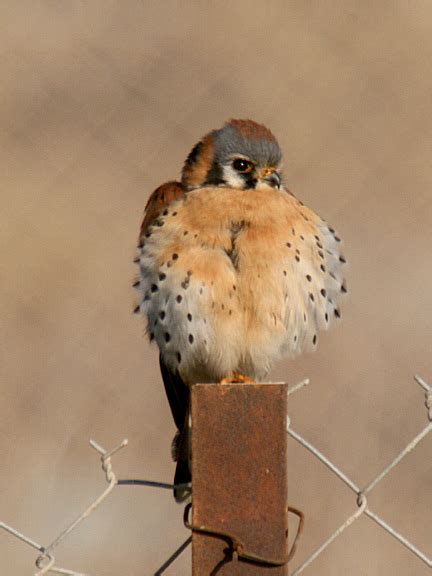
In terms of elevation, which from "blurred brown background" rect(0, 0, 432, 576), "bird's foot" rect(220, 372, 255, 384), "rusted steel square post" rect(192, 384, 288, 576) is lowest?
"blurred brown background" rect(0, 0, 432, 576)

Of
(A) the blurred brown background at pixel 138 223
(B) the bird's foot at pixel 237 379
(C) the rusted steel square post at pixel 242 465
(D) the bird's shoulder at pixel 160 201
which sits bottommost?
(A) the blurred brown background at pixel 138 223

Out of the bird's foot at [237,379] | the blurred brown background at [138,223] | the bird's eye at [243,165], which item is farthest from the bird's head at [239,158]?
the blurred brown background at [138,223]

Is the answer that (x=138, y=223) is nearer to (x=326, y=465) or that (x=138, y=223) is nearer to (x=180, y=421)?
(x=180, y=421)

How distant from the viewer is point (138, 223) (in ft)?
22.1

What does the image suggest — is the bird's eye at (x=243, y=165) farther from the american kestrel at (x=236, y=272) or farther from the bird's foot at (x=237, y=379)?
the bird's foot at (x=237, y=379)

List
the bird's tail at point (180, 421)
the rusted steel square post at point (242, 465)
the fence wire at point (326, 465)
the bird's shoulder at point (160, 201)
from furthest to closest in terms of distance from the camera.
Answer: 1. the bird's shoulder at point (160, 201)
2. the bird's tail at point (180, 421)
3. the fence wire at point (326, 465)
4. the rusted steel square post at point (242, 465)

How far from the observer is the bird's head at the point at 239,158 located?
406cm

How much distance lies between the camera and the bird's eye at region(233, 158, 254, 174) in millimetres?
4090

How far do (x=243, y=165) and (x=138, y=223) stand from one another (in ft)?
8.70

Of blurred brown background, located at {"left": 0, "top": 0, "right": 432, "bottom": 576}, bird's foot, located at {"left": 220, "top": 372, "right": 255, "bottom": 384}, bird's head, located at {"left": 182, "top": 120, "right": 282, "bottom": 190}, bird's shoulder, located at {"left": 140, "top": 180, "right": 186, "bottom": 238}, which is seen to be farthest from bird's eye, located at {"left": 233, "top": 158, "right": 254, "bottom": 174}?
blurred brown background, located at {"left": 0, "top": 0, "right": 432, "bottom": 576}

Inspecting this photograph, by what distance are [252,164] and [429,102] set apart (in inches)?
166

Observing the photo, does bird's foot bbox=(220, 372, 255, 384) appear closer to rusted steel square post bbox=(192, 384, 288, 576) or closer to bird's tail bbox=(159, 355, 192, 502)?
bird's tail bbox=(159, 355, 192, 502)

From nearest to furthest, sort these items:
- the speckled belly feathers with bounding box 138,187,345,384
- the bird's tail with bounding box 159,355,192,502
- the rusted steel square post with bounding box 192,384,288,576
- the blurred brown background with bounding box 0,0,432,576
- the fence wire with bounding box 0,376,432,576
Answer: the rusted steel square post with bounding box 192,384,288,576 → the fence wire with bounding box 0,376,432,576 → the bird's tail with bounding box 159,355,192,502 → the speckled belly feathers with bounding box 138,187,345,384 → the blurred brown background with bounding box 0,0,432,576

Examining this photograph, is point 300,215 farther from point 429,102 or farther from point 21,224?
point 429,102
